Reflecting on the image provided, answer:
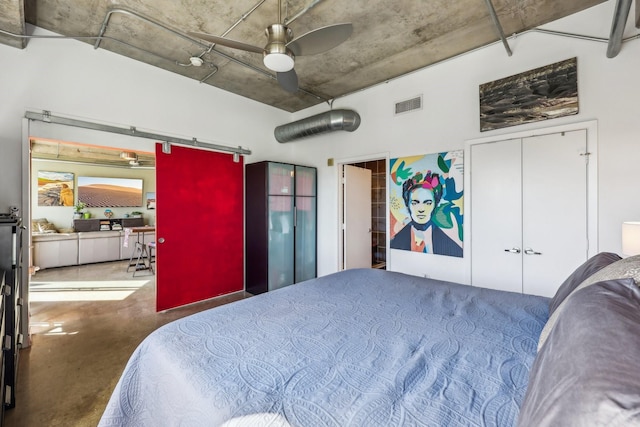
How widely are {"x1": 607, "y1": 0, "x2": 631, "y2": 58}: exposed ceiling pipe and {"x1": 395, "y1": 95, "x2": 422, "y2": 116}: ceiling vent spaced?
1663 mm

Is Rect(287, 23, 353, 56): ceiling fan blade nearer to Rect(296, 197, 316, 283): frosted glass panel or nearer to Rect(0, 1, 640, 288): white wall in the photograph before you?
Rect(0, 1, 640, 288): white wall

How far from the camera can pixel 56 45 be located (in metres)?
2.78

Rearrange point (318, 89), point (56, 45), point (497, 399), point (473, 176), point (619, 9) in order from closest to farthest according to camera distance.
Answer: point (497, 399) < point (619, 9) < point (56, 45) < point (473, 176) < point (318, 89)

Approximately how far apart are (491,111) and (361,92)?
1.83 metres

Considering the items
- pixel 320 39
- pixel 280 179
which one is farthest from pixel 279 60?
pixel 280 179

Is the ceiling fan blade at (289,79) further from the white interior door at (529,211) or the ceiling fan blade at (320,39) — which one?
the white interior door at (529,211)

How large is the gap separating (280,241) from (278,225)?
26 centimetres

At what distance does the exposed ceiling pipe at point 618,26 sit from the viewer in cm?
187

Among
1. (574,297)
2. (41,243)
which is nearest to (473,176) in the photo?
(574,297)

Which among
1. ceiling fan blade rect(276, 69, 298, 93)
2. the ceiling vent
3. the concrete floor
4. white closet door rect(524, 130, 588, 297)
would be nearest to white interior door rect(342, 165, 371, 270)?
the ceiling vent

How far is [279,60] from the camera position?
6.32 ft

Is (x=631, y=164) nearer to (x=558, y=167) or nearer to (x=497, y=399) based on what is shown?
(x=558, y=167)

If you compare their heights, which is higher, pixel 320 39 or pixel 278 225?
pixel 320 39

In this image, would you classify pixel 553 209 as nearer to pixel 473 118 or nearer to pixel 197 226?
pixel 473 118
